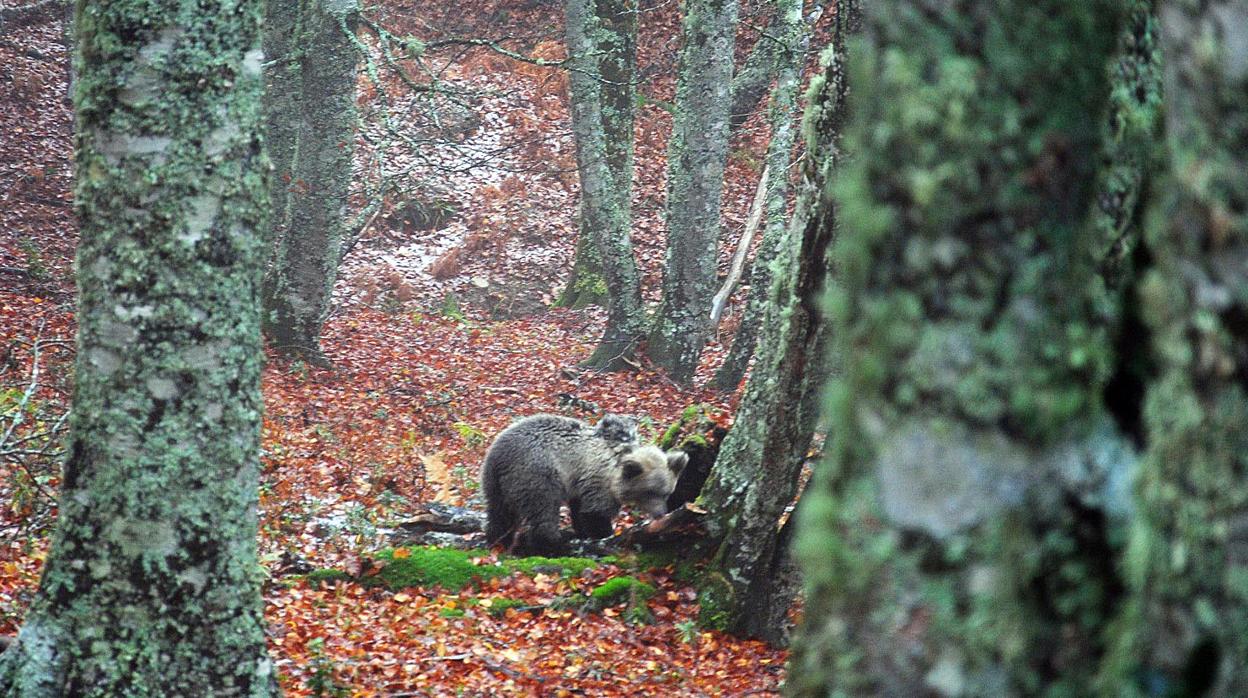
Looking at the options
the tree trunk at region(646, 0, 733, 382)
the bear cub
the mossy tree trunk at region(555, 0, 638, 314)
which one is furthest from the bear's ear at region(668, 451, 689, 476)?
the mossy tree trunk at region(555, 0, 638, 314)

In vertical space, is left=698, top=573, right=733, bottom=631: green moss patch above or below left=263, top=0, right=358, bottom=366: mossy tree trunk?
below

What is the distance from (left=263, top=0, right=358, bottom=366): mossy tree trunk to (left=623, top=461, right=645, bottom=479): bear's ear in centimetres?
758

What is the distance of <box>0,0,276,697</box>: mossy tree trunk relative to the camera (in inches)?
169

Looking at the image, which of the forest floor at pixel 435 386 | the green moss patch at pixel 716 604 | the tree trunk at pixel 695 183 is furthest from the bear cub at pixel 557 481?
the tree trunk at pixel 695 183

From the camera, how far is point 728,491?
26.5 feet

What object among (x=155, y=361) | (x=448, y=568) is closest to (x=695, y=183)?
(x=448, y=568)

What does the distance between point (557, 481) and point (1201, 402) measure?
27.0 ft

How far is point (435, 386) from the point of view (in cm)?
1580

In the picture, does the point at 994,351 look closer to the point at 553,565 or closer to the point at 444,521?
the point at 553,565

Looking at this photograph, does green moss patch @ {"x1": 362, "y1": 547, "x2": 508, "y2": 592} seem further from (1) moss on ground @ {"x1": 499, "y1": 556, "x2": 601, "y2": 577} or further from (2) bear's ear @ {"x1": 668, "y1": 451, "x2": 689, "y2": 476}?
(2) bear's ear @ {"x1": 668, "y1": 451, "x2": 689, "y2": 476}

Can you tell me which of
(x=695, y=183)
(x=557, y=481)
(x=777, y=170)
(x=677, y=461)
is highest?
(x=777, y=170)

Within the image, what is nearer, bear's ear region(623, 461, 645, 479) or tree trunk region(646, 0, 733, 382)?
bear's ear region(623, 461, 645, 479)

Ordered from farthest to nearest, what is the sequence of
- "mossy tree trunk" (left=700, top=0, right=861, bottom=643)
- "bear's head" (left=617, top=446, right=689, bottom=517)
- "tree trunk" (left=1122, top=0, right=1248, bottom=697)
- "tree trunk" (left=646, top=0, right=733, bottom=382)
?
"tree trunk" (left=646, top=0, right=733, bottom=382)
"bear's head" (left=617, top=446, right=689, bottom=517)
"mossy tree trunk" (left=700, top=0, right=861, bottom=643)
"tree trunk" (left=1122, top=0, right=1248, bottom=697)

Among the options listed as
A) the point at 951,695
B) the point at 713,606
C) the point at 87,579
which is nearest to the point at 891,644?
the point at 951,695
